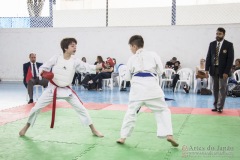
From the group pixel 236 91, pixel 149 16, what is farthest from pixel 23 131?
pixel 149 16

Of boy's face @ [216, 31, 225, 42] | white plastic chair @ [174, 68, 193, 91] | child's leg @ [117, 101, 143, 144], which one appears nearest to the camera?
child's leg @ [117, 101, 143, 144]

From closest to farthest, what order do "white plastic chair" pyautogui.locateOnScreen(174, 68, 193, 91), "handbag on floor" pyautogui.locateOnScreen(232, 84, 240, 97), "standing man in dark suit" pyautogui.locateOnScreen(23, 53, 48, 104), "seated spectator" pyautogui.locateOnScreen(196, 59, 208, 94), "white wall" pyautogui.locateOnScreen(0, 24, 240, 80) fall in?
"standing man in dark suit" pyautogui.locateOnScreen(23, 53, 48, 104), "handbag on floor" pyautogui.locateOnScreen(232, 84, 240, 97), "seated spectator" pyautogui.locateOnScreen(196, 59, 208, 94), "white plastic chair" pyautogui.locateOnScreen(174, 68, 193, 91), "white wall" pyautogui.locateOnScreen(0, 24, 240, 80)

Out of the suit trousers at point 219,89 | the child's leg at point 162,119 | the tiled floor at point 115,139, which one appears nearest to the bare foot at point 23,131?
the tiled floor at point 115,139

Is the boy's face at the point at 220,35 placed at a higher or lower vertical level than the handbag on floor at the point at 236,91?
higher

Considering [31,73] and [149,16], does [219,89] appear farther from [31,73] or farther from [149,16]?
[149,16]

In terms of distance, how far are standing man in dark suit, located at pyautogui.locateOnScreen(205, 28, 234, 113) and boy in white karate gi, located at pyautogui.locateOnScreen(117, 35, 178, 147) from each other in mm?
2767

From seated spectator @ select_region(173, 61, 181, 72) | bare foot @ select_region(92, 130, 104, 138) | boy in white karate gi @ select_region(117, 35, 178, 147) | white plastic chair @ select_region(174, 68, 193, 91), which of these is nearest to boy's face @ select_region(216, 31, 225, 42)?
boy in white karate gi @ select_region(117, 35, 178, 147)

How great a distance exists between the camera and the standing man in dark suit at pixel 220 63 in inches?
236

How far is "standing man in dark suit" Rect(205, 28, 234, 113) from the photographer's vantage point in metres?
5.99

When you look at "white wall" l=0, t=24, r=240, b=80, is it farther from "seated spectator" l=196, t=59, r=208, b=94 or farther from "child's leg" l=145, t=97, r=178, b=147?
"child's leg" l=145, t=97, r=178, b=147

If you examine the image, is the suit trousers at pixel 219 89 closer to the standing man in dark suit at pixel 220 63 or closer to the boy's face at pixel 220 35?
the standing man in dark suit at pixel 220 63

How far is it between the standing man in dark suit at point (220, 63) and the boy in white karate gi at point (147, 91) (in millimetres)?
2767

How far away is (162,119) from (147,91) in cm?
39

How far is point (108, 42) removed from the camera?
44.7 feet
